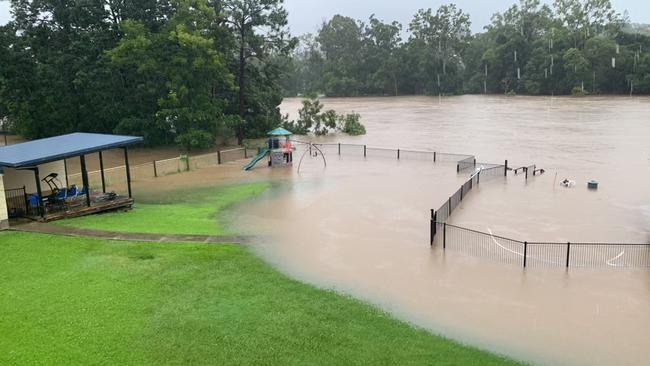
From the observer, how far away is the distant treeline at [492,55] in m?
94.2

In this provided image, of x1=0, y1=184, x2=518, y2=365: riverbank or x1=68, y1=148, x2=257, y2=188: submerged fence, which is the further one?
x1=68, y1=148, x2=257, y2=188: submerged fence

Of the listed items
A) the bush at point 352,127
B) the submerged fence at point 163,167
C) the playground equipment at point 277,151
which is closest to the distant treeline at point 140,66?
the submerged fence at point 163,167

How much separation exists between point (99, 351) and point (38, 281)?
402cm

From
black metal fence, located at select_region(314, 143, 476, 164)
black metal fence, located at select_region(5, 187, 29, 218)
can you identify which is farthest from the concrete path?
black metal fence, located at select_region(314, 143, 476, 164)

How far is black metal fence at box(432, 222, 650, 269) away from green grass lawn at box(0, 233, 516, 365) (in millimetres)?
5230

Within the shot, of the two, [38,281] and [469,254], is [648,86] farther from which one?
[38,281]

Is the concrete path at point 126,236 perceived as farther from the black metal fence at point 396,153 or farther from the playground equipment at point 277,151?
the black metal fence at point 396,153

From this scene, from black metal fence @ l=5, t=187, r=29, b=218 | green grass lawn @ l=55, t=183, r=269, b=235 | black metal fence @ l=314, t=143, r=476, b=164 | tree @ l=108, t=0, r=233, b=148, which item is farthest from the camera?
tree @ l=108, t=0, r=233, b=148

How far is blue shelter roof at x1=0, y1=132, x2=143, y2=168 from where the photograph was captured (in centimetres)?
1701

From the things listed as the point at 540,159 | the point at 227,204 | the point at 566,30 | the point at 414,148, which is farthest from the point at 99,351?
the point at 566,30

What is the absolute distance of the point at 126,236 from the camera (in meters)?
16.2

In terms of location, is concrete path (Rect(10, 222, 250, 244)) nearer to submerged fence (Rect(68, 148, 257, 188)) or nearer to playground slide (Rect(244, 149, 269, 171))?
submerged fence (Rect(68, 148, 257, 188))

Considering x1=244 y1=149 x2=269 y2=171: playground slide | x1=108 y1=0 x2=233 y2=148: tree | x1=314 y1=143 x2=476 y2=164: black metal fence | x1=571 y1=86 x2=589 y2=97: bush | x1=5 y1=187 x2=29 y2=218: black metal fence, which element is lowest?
x1=314 y1=143 x2=476 y2=164: black metal fence

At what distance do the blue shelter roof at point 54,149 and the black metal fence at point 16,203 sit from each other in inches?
53.4
